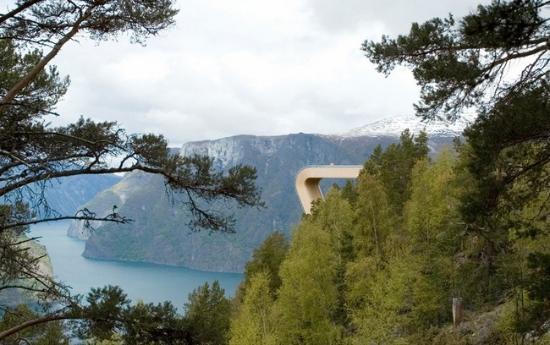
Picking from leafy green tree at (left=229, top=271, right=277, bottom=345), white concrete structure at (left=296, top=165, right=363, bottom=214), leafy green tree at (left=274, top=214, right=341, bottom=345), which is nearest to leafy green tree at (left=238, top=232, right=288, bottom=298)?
white concrete structure at (left=296, top=165, right=363, bottom=214)

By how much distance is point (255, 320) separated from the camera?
18.4 metres

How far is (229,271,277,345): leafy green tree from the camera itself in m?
16.5

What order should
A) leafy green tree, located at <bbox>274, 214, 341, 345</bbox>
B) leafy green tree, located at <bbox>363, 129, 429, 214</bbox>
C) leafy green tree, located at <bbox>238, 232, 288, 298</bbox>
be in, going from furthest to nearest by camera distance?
1. leafy green tree, located at <bbox>238, 232, 288, 298</bbox>
2. leafy green tree, located at <bbox>363, 129, 429, 214</bbox>
3. leafy green tree, located at <bbox>274, 214, 341, 345</bbox>

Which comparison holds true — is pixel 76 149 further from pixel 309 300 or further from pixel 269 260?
pixel 269 260

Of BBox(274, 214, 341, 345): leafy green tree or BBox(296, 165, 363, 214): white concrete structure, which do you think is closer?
BBox(274, 214, 341, 345): leafy green tree

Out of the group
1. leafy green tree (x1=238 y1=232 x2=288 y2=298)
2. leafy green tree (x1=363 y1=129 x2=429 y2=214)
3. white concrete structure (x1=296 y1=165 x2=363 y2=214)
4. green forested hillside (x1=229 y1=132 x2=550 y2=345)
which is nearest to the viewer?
green forested hillside (x1=229 y1=132 x2=550 y2=345)

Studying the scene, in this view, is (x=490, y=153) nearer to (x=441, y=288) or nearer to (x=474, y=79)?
(x=474, y=79)

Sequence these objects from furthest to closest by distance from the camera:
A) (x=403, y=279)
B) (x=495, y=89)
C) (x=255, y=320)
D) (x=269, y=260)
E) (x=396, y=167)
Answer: (x=269, y=260) < (x=396, y=167) < (x=255, y=320) < (x=403, y=279) < (x=495, y=89)

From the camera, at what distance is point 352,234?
2138 centimetres

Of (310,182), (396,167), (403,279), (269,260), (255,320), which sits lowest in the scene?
(255,320)

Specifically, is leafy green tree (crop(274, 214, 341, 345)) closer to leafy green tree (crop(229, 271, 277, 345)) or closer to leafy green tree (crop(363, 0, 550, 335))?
leafy green tree (crop(229, 271, 277, 345))

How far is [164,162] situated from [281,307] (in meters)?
13.1

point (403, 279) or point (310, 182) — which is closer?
point (403, 279)

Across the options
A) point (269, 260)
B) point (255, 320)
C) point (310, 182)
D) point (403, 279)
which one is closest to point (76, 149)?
point (403, 279)
